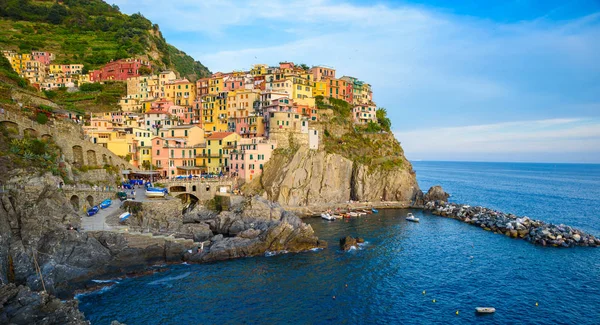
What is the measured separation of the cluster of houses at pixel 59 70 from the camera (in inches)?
3665

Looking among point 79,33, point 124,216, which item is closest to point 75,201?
point 124,216

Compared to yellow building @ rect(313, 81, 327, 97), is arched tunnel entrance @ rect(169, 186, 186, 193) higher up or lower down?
lower down

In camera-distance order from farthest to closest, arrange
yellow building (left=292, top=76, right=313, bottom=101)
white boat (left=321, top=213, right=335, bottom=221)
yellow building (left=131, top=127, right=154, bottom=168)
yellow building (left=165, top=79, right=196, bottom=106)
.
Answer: yellow building (left=165, top=79, right=196, bottom=106) → yellow building (left=292, top=76, right=313, bottom=101) → yellow building (left=131, top=127, right=154, bottom=168) → white boat (left=321, top=213, right=335, bottom=221)

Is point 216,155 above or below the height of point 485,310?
above

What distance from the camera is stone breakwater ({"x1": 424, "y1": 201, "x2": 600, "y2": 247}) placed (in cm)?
5050

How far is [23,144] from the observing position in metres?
47.1

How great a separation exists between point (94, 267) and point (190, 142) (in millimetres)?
35600

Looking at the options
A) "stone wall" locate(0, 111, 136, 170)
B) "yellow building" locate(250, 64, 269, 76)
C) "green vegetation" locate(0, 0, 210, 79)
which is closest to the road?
"stone wall" locate(0, 111, 136, 170)

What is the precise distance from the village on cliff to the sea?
25.8 metres

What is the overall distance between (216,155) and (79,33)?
90.6 metres

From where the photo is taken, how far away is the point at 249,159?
65500mm

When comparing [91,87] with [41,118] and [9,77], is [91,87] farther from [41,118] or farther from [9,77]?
[41,118]

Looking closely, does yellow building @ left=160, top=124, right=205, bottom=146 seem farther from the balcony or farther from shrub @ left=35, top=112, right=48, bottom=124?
shrub @ left=35, top=112, right=48, bottom=124

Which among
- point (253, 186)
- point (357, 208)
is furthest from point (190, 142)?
point (357, 208)
